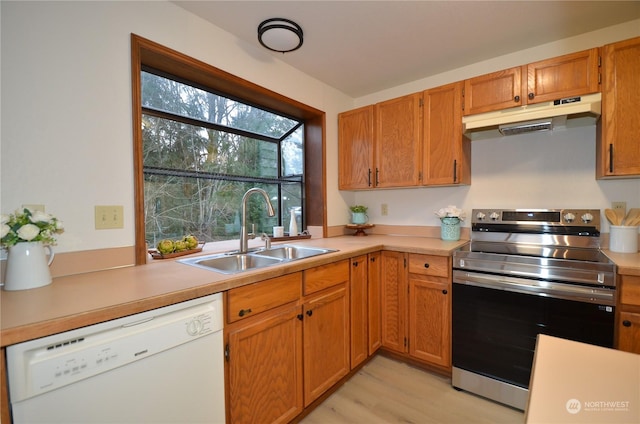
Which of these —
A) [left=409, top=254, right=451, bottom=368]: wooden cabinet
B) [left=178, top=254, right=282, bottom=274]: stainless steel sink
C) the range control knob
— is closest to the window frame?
[left=178, top=254, right=282, bottom=274]: stainless steel sink

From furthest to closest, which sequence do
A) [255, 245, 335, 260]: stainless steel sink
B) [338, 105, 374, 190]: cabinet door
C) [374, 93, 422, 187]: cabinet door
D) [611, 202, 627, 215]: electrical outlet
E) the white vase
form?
[338, 105, 374, 190]: cabinet door → [374, 93, 422, 187]: cabinet door → [255, 245, 335, 260]: stainless steel sink → [611, 202, 627, 215]: electrical outlet → the white vase

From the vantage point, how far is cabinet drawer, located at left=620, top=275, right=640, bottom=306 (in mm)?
1368

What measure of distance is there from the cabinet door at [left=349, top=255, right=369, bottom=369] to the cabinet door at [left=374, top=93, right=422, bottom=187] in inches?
32.7

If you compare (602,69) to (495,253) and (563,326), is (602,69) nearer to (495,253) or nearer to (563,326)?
(495,253)

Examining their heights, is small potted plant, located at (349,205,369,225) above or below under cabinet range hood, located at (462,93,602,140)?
below

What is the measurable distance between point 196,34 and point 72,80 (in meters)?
0.74

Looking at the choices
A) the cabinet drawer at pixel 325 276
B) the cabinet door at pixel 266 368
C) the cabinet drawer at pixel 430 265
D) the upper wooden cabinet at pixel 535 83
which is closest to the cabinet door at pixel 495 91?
the upper wooden cabinet at pixel 535 83

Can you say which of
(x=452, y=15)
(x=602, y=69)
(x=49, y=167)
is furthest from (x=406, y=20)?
(x=49, y=167)

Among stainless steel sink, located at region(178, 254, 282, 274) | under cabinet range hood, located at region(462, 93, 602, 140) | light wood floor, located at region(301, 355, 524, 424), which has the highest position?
under cabinet range hood, located at region(462, 93, 602, 140)

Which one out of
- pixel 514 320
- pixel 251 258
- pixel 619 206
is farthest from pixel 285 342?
pixel 619 206

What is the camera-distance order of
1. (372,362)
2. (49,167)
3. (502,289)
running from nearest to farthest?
(49,167) → (502,289) → (372,362)

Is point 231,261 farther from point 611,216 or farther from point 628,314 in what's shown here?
point 611,216

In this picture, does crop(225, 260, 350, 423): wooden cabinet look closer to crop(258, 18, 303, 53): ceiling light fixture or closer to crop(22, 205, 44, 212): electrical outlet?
crop(22, 205, 44, 212): electrical outlet

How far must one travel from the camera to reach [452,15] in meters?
1.73
